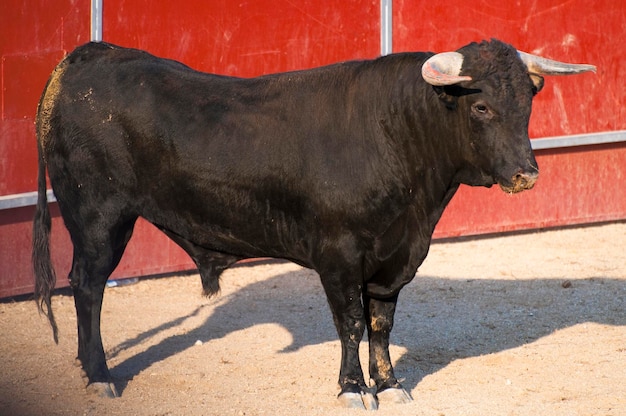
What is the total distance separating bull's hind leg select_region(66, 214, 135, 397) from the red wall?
6.16 feet

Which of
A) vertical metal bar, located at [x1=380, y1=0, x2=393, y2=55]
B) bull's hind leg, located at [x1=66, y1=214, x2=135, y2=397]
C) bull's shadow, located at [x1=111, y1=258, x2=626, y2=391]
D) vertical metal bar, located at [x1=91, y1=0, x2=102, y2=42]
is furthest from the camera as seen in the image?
vertical metal bar, located at [x1=380, y1=0, x2=393, y2=55]

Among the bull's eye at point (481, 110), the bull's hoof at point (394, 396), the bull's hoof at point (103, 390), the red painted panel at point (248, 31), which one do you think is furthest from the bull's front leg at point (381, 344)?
the red painted panel at point (248, 31)

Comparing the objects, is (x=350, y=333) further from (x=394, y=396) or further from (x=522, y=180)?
(x=522, y=180)

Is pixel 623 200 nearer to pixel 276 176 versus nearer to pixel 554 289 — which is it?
pixel 554 289

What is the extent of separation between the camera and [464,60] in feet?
18.8

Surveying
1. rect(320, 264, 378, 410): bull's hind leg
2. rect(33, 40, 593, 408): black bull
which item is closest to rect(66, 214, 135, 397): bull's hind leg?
rect(33, 40, 593, 408): black bull

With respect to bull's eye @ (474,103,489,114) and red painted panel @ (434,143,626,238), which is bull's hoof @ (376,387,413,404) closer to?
bull's eye @ (474,103,489,114)

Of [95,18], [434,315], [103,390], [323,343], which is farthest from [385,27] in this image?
[103,390]

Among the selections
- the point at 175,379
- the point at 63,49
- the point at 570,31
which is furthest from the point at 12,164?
the point at 570,31

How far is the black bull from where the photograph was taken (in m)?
5.78

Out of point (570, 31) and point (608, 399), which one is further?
point (570, 31)

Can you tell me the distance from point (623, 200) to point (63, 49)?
17.8 feet

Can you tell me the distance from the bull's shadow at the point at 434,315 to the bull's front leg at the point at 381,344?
10.6 inches

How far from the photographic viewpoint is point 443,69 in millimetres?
5660
